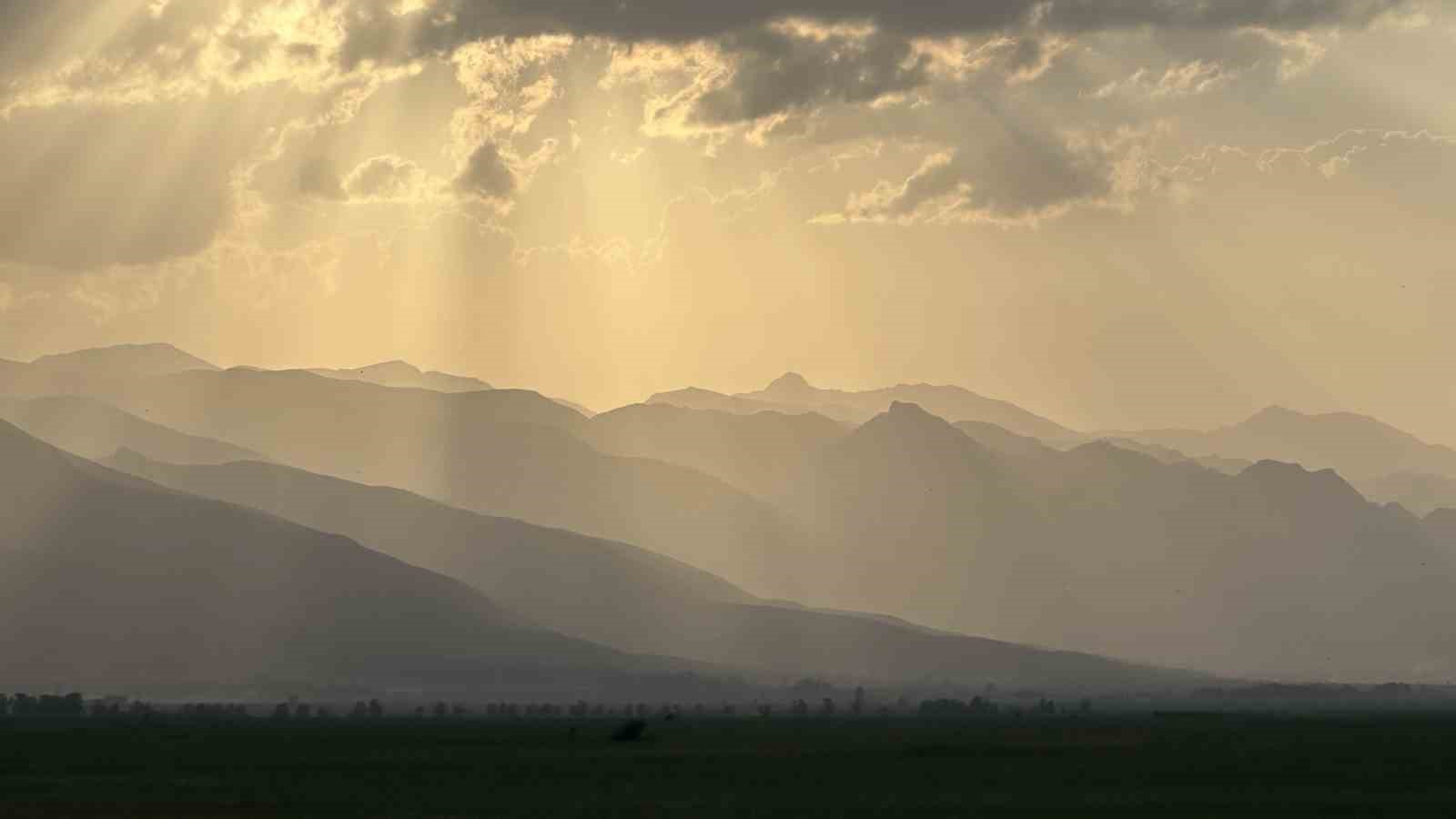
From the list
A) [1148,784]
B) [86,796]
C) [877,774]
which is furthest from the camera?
[877,774]

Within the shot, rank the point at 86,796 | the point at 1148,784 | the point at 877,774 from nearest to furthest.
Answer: the point at 86,796, the point at 1148,784, the point at 877,774

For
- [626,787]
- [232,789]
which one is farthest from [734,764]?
[232,789]

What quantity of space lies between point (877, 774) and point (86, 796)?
4832 cm

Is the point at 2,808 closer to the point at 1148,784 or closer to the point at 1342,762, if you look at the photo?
the point at 1148,784

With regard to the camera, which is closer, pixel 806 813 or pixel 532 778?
pixel 806 813

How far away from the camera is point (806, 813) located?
113 metres

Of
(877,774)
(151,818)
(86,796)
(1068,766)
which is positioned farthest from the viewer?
(1068,766)

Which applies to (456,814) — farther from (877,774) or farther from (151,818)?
(877,774)

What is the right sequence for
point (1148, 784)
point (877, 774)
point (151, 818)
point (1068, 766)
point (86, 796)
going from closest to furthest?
1. point (151, 818)
2. point (86, 796)
3. point (1148, 784)
4. point (877, 774)
5. point (1068, 766)

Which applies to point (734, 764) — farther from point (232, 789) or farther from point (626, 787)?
point (232, 789)

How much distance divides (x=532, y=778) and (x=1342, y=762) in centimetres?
5782

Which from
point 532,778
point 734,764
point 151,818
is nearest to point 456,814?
point 151,818

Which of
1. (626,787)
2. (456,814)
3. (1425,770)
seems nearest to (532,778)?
(626,787)

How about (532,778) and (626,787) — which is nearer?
(626,787)
